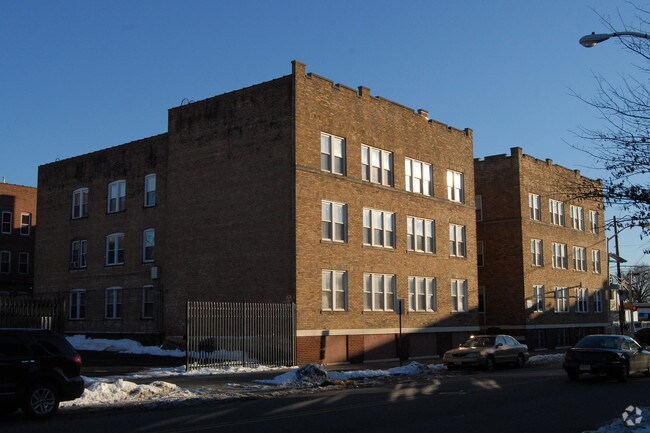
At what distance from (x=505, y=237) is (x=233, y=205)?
2091 cm

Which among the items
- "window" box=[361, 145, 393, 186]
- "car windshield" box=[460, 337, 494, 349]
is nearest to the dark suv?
"car windshield" box=[460, 337, 494, 349]

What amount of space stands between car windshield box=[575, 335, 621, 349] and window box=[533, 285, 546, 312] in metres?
24.0

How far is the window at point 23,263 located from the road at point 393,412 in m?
44.4

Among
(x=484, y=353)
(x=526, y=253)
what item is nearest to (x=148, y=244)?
(x=484, y=353)

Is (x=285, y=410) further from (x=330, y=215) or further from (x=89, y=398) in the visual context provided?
(x=330, y=215)

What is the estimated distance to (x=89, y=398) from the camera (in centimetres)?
1716

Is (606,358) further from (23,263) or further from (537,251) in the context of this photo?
(23,263)

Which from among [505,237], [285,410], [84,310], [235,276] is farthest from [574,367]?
[84,310]

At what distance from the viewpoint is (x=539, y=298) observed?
4728cm

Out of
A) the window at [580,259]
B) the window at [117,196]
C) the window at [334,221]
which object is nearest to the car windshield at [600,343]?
the window at [334,221]

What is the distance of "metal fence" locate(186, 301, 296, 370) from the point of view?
26250 millimetres

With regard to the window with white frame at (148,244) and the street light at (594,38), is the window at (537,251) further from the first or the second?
the street light at (594,38)

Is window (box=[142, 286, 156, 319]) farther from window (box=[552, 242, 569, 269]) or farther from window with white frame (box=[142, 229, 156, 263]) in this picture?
window (box=[552, 242, 569, 269])

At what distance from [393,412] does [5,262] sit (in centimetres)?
4953
